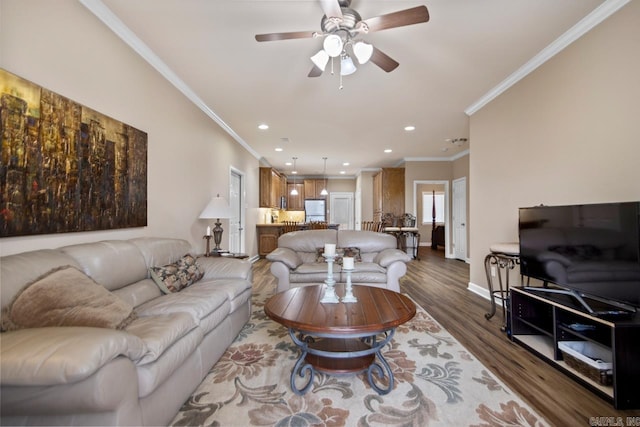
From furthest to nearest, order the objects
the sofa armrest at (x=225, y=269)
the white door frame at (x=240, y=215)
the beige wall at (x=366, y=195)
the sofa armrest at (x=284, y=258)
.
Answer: the beige wall at (x=366, y=195)
the white door frame at (x=240, y=215)
the sofa armrest at (x=284, y=258)
the sofa armrest at (x=225, y=269)

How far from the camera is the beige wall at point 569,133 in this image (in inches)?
79.0

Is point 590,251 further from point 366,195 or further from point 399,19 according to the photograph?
point 366,195

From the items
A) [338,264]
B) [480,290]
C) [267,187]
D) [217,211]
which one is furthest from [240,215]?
[480,290]

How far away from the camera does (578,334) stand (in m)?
1.84

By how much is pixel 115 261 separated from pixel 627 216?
→ 344cm

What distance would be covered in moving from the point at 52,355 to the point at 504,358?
2840 mm

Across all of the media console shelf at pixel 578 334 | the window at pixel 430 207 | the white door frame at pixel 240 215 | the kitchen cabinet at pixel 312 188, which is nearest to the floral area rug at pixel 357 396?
the media console shelf at pixel 578 334

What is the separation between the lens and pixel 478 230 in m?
3.88

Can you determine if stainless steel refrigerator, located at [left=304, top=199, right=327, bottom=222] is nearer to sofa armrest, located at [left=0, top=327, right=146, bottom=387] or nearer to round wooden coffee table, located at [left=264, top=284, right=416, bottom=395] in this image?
round wooden coffee table, located at [left=264, top=284, right=416, bottom=395]

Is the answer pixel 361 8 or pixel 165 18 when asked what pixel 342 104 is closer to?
pixel 361 8

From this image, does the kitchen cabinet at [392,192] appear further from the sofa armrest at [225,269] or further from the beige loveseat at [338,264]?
the sofa armrest at [225,269]

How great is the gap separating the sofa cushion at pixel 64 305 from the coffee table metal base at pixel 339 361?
1062 mm

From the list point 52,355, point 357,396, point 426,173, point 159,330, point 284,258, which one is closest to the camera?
point 52,355

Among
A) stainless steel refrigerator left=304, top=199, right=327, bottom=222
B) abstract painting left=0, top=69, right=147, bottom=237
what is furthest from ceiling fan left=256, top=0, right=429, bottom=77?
stainless steel refrigerator left=304, top=199, right=327, bottom=222
